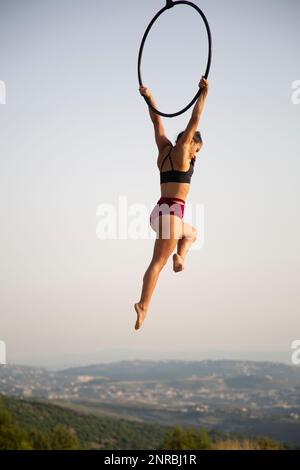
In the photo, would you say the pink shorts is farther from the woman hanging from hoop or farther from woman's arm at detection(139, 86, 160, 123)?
woman's arm at detection(139, 86, 160, 123)

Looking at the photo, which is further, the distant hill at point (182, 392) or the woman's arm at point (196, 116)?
the distant hill at point (182, 392)

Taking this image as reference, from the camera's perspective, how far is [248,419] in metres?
79.2

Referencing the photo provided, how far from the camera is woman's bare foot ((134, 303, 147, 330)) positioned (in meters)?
7.75

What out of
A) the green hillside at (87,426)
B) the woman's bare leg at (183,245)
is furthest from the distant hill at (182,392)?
the woman's bare leg at (183,245)

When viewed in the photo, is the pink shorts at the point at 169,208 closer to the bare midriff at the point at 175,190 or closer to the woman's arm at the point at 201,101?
the bare midriff at the point at 175,190

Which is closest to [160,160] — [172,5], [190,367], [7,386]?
[172,5]

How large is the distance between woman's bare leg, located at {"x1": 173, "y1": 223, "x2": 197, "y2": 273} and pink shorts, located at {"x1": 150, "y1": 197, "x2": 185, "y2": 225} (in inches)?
12.0

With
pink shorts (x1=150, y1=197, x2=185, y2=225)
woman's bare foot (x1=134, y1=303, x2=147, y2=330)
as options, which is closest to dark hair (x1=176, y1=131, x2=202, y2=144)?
pink shorts (x1=150, y1=197, x2=185, y2=225)

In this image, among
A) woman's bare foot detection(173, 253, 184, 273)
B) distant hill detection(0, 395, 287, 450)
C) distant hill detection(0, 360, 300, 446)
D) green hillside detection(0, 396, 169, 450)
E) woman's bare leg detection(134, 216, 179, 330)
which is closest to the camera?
woman's bare leg detection(134, 216, 179, 330)

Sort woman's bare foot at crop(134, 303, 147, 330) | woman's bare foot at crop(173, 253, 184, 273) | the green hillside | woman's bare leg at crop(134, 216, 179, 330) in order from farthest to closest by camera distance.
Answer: the green hillside → woman's bare foot at crop(173, 253, 184, 273) → woman's bare leg at crop(134, 216, 179, 330) → woman's bare foot at crop(134, 303, 147, 330)

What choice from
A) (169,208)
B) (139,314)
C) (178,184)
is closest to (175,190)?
(178,184)

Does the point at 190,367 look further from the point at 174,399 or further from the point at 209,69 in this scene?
the point at 209,69

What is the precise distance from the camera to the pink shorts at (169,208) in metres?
8.13

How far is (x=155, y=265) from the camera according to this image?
8102 mm
